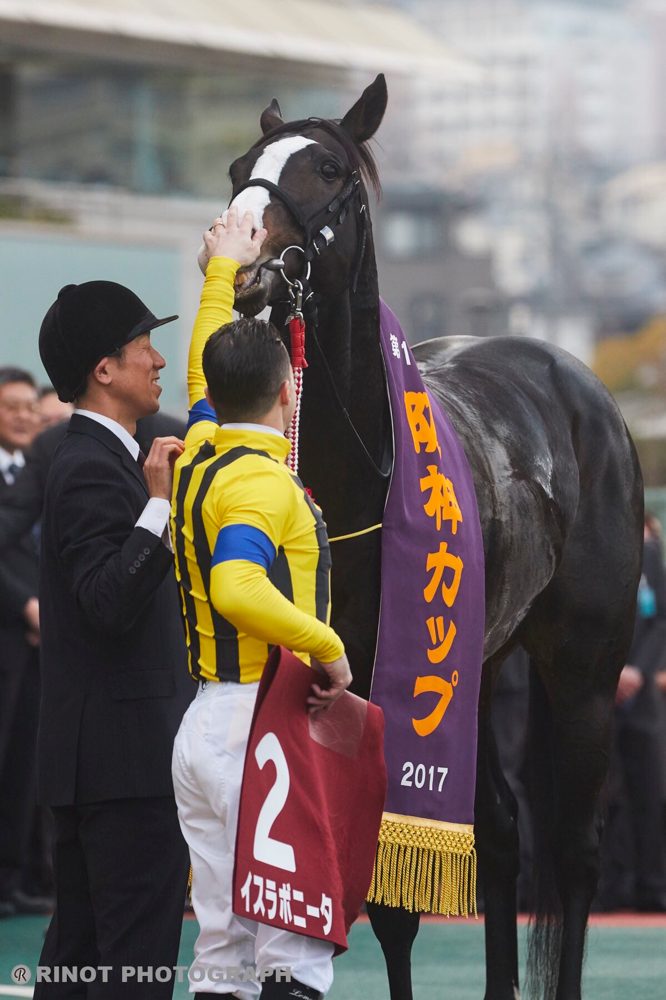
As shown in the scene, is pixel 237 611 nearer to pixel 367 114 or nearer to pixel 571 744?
pixel 367 114

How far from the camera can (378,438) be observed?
11.4ft

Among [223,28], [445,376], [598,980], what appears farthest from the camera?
[223,28]

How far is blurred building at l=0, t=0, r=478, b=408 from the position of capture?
13367 millimetres

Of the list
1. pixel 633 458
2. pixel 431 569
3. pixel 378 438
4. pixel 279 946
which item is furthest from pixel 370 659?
pixel 633 458

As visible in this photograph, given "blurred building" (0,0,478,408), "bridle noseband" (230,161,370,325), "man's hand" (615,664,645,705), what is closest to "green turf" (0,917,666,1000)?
"man's hand" (615,664,645,705)

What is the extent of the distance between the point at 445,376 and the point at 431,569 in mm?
1128

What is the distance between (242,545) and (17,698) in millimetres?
3944

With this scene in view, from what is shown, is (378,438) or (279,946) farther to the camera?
(378,438)

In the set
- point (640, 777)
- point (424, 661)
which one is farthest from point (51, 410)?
point (424, 661)

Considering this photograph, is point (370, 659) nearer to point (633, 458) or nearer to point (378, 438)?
point (378, 438)

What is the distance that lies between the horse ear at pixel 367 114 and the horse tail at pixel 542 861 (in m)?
1.90

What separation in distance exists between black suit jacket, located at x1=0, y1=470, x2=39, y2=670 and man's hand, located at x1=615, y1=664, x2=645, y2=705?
275 centimetres

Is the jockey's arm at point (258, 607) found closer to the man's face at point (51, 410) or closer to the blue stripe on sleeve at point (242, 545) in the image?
the blue stripe on sleeve at point (242, 545)

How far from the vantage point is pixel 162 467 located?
2.82m
